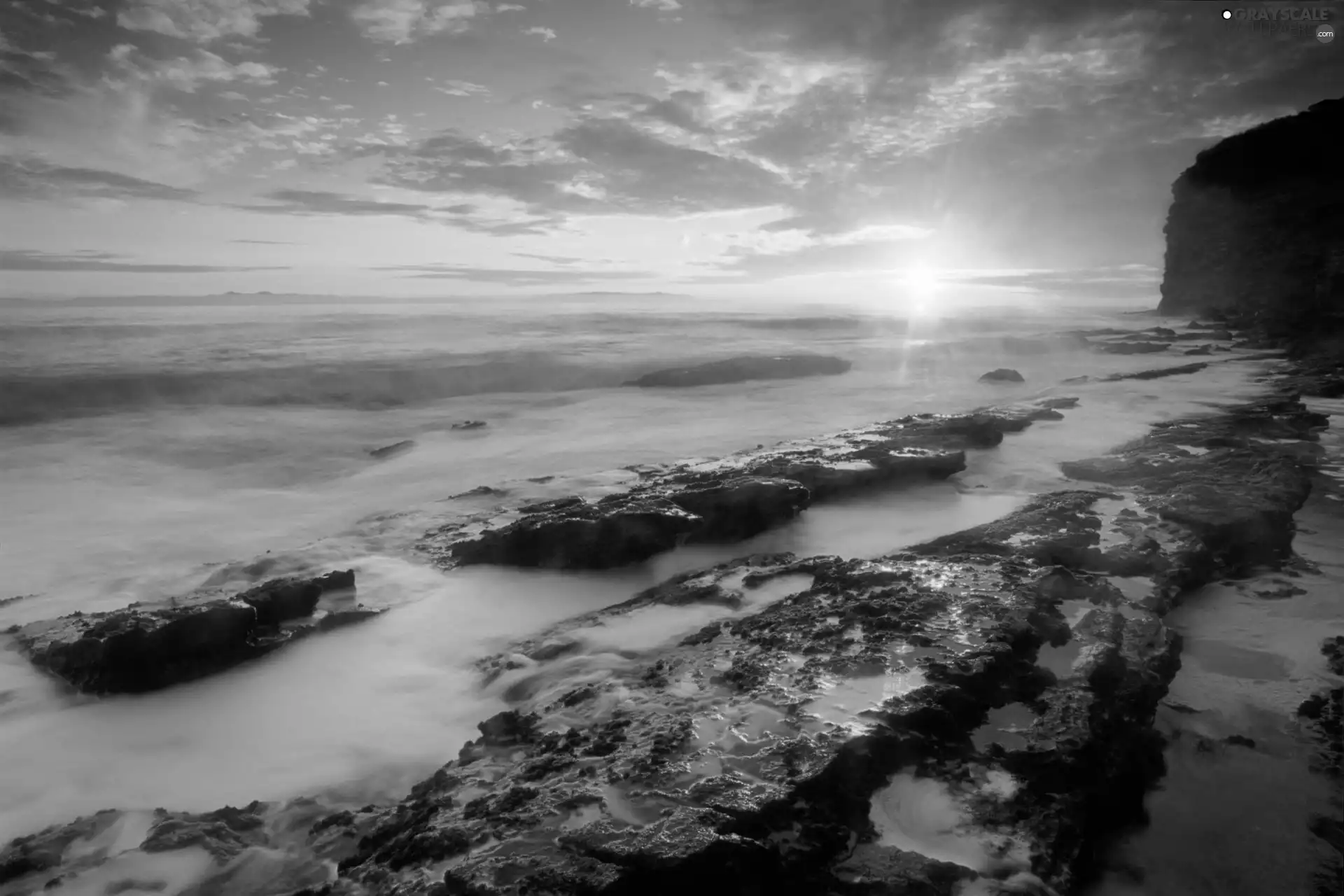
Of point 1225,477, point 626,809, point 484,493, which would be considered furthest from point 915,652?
point 484,493

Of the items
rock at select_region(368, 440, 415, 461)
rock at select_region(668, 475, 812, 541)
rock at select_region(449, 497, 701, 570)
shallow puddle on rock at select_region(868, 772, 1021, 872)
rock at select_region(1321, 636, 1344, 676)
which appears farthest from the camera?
rock at select_region(368, 440, 415, 461)

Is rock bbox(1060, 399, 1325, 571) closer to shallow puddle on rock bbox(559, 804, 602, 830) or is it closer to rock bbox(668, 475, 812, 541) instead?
rock bbox(668, 475, 812, 541)

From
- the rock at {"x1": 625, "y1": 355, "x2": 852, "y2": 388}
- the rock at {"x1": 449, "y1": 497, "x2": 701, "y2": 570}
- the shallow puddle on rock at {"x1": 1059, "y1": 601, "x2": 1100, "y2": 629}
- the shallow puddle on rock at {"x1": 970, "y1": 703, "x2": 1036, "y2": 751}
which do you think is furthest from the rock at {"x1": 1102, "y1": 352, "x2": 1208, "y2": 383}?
the shallow puddle on rock at {"x1": 970, "y1": 703, "x2": 1036, "y2": 751}

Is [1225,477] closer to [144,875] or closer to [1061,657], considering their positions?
[1061,657]

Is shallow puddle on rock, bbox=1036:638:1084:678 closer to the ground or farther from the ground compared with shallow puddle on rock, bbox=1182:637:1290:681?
farther from the ground

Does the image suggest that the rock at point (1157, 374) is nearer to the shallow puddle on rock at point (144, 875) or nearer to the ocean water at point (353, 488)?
the ocean water at point (353, 488)

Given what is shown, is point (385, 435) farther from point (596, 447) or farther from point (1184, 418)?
point (1184, 418)

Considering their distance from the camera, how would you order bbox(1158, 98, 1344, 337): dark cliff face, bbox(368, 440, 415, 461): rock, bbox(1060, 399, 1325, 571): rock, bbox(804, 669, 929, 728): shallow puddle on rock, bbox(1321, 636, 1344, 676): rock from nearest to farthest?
1. bbox(804, 669, 929, 728): shallow puddle on rock
2. bbox(1321, 636, 1344, 676): rock
3. bbox(1060, 399, 1325, 571): rock
4. bbox(368, 440, 415, 461): rock
5. bbox(1158, 98, 1344, 337): dark cliff face

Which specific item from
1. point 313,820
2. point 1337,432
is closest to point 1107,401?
point 1337,432
